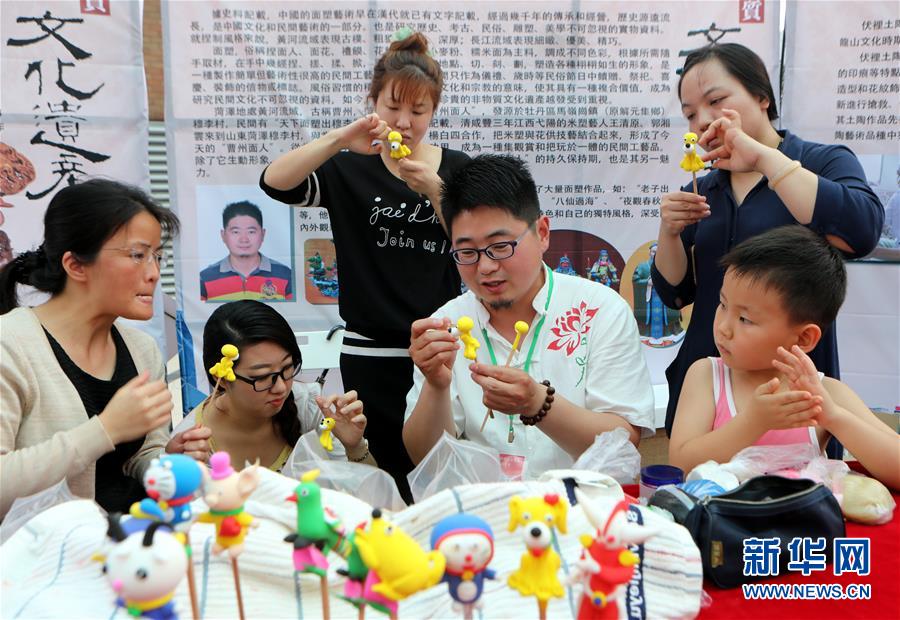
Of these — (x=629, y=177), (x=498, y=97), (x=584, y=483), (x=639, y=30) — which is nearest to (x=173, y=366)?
(x=498, y=97)

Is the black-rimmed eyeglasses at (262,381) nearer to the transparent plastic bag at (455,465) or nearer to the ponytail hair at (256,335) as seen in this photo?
the ponytail hair at (256,335)

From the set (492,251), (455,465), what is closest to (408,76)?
(492,251)

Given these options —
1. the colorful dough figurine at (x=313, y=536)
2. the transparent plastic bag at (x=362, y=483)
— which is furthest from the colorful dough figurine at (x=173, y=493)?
the transparent plastic bag at (x=362, y=483)

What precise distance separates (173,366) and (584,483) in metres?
3.51

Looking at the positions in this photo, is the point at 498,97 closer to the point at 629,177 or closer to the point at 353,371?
the point at 629,177

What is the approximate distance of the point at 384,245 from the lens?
7.61 ft

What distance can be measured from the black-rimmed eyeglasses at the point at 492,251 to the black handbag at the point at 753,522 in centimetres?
78

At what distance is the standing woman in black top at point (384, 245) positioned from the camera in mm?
2250

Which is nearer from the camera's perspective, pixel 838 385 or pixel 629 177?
pixel 838 385

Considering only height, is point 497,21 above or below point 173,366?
above

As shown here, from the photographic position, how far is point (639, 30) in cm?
328

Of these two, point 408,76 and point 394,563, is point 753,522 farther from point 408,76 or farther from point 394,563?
point 408,76

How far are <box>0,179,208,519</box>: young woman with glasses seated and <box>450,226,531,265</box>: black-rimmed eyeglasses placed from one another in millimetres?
741

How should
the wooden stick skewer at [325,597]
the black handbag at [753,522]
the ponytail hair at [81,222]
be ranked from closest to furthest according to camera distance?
the wooden stick skewer at [325,597]
the black handbag at [753,522]
the ponytail hair at [81,222]
